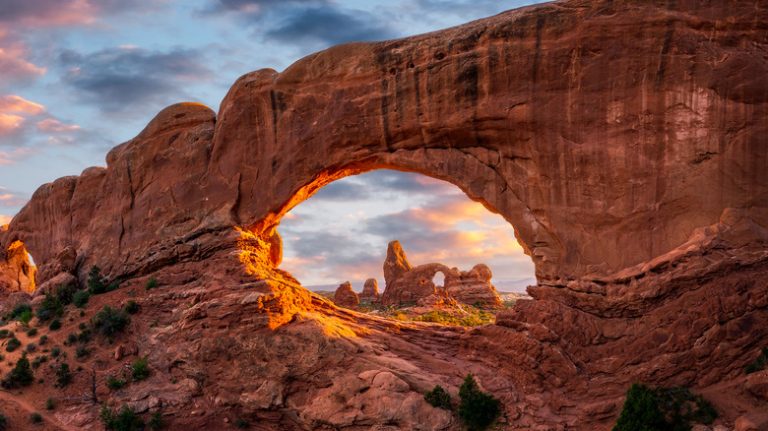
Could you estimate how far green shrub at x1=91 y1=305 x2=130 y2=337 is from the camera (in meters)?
30.2

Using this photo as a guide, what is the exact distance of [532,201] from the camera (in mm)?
25312

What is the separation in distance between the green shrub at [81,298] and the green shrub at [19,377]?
4.34 metres

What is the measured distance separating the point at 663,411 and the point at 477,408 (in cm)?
641

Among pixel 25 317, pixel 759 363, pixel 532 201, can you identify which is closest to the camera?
pixel 759 363

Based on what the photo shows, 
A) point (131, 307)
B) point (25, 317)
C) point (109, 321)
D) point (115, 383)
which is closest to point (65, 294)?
point (25, 317)

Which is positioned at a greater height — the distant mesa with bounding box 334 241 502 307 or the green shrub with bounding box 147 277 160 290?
the distant mesa with bounding box 334 241 502 307

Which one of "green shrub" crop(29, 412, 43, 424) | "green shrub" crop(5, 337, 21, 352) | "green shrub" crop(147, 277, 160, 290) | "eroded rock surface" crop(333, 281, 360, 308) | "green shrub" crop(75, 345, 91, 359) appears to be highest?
"eroded rock surface" crop(333, 281, 360, 308)

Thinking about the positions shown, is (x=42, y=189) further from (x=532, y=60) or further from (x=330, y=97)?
(x=532, y=60)

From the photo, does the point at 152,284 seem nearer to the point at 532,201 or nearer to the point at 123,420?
the point at 123,420

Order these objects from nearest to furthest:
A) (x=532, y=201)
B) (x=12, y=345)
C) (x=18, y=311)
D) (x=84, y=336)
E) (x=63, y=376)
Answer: (x=532, y=201) < (x=63, y=376) < (x=84, y=336) < (x=12, y=345) < (x=18, y=311)

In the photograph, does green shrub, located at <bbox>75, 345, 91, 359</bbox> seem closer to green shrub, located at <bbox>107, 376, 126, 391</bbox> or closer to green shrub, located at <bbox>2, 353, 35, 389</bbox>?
green shrub, located at <bbox>2, 353, 35, 389</bbox>

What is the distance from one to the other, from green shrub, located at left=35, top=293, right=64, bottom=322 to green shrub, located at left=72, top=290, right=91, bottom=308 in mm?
827

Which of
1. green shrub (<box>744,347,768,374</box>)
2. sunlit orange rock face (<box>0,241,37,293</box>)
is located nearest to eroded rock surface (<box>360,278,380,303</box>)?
sunlit orange rock face (<box>0,241,37,293</box>)

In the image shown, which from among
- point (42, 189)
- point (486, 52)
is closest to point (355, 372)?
point (486, 52)
